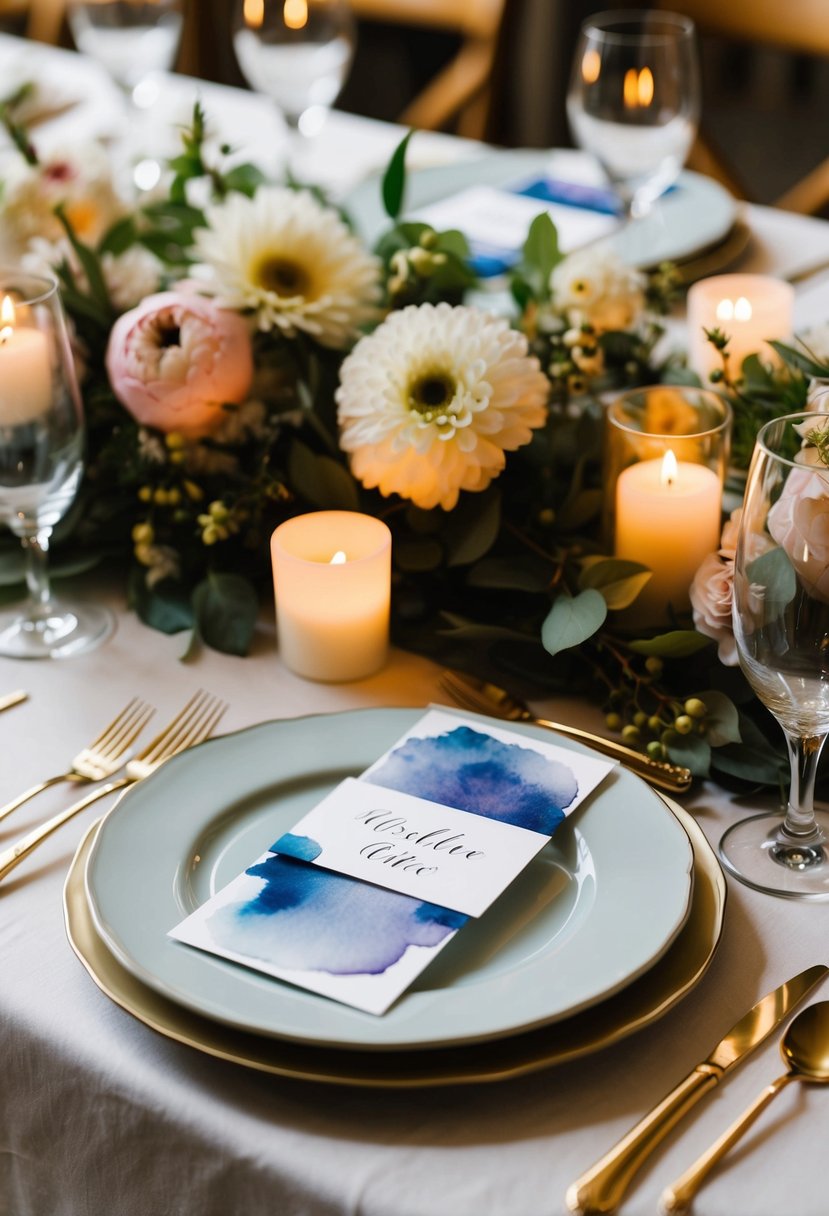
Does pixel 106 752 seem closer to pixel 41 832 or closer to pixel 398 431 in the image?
pixel 41 832

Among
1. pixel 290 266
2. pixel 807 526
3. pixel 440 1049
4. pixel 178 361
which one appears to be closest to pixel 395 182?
pixel 290 266

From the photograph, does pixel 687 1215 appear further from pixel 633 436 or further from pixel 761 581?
pixel 633 436

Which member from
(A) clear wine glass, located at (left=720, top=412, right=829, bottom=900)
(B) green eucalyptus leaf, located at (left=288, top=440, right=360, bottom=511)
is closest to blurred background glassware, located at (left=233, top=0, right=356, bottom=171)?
(B) green eucalyptus leaf, located at (left=288, top=440, right=360, bottom=511)

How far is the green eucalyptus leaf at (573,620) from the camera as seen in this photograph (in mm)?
809

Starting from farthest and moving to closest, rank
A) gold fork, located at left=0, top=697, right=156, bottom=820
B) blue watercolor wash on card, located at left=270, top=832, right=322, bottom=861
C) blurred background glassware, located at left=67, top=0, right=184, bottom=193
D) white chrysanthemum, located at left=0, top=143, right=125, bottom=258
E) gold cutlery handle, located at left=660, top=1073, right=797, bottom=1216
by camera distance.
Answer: blurred background glassware, located at left=67, top=0, right=184, bottom=193
white chrysanthemum, located at left=0, top=143, right=125, bottom=258
gold fork, located at left=0, top=697, right=156, bottom=820
blue watercolor wash on card, located at left=270, top=832, right=322, bottom=861
gold cutlery handle, located at left=660, top=1073, right=797, bottom=1216

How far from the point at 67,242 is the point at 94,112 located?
824mm

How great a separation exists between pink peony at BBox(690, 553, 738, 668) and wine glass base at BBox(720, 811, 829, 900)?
10 centimetres

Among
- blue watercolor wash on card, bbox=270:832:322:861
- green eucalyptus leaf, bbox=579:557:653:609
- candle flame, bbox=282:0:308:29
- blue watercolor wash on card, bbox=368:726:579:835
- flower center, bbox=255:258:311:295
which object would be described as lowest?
blue watercolor wash on card, bbox=368:726:579:835

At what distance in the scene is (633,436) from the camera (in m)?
0.87

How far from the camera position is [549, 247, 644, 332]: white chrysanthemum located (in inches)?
41.2

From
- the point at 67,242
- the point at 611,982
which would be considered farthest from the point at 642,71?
the point at 611,982

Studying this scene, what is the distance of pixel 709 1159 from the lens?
0.54 m

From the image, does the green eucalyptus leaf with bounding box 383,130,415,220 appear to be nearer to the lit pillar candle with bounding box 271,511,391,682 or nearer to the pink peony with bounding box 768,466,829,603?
the lit pillar candle with bounding box 271,511,391,682

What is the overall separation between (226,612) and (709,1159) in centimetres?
51
